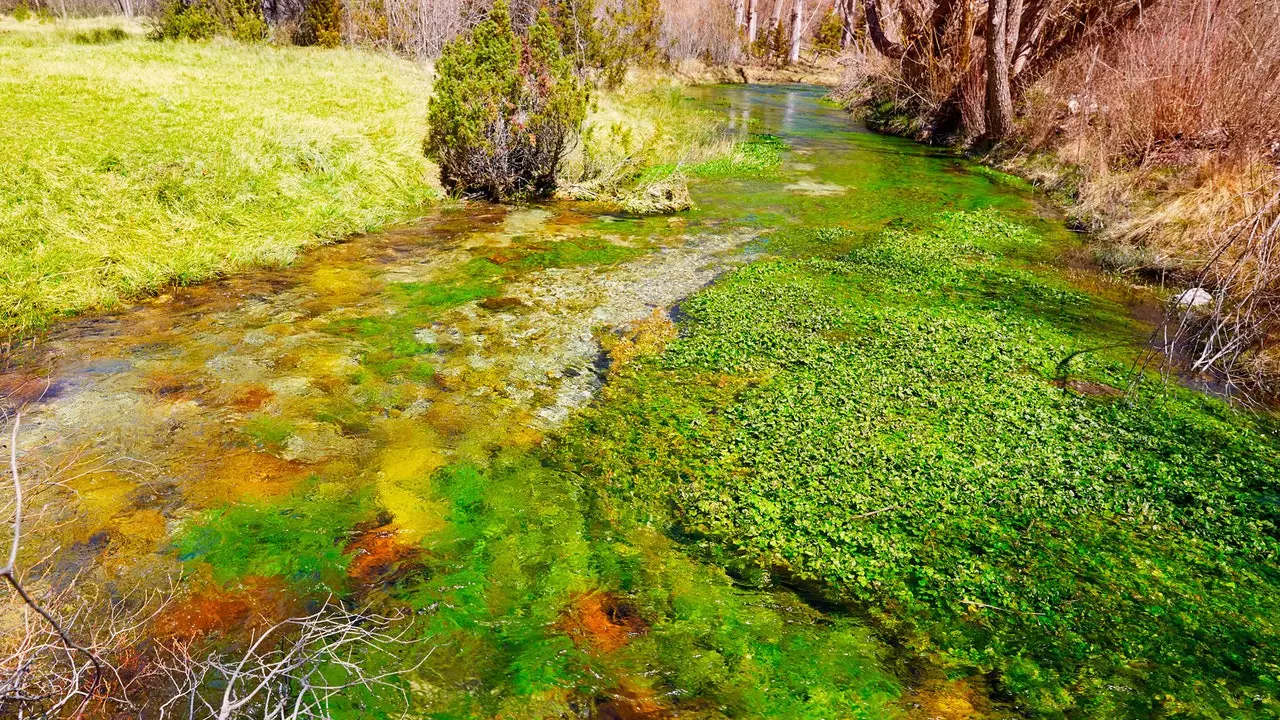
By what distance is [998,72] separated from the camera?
39.9 ft

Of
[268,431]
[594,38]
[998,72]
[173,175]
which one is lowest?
[268,431]

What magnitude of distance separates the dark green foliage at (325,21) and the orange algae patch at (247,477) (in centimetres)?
2075

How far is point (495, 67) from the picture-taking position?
339 inches

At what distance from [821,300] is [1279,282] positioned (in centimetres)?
305

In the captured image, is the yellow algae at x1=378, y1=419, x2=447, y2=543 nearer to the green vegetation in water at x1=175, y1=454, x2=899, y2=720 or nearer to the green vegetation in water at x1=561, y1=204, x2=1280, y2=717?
the green vegetation in water at x1=175, y1=454, x2=899, y2=720

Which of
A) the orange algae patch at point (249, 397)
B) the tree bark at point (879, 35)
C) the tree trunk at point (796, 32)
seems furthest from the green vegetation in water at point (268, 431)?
the tree trunk at point (796, 32)

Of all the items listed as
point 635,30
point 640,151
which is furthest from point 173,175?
point 635,30

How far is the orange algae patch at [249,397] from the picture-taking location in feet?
13.8

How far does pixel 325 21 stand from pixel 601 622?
22.9 meters

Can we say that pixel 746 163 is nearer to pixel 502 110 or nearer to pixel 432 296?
pixel 502 110

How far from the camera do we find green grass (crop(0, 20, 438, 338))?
583 cm

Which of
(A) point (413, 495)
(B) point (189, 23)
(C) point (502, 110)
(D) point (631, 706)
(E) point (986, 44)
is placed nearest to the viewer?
(D) point (631, 706)

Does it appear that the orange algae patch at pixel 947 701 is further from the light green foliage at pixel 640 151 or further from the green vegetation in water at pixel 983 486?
the light green foliage at pixel 640 151

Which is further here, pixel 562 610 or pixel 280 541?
pixel 280 541
